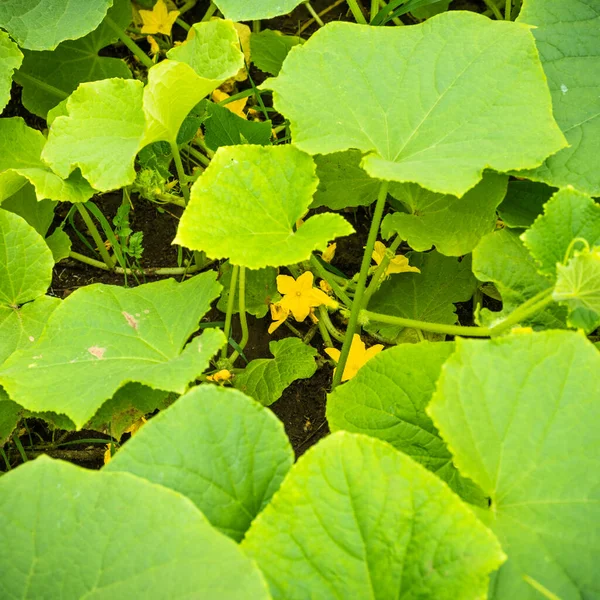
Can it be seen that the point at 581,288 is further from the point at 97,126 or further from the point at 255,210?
the point at 97,126

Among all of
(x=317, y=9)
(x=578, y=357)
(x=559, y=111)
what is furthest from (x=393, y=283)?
(x=317, y=9)

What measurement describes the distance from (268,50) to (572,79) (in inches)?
45.6

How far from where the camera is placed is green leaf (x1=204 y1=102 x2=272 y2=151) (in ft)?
6.99

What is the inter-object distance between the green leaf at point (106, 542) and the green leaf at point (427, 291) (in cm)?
123

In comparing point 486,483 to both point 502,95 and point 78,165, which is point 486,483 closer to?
point 502,95

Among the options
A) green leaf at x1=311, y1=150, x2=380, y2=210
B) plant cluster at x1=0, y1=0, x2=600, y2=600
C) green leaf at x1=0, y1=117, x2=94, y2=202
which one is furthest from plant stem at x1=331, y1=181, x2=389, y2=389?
green leaf at x1=0, y1=117, x2=94, y2=202

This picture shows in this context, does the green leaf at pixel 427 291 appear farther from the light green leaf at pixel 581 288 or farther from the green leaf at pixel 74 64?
the green leaf at pixel 74 64

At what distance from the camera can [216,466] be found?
132cm

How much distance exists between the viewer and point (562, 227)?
5.04 ft

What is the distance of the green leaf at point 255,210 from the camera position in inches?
63.3

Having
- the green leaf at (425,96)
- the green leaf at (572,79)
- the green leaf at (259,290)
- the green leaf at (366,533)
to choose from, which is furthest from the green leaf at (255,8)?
the green leaf at (366,533)

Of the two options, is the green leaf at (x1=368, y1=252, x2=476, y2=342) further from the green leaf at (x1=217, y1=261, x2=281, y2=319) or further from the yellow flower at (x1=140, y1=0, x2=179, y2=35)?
the yellow flower at (x1=140, y1=0, x2=179, y2=35)

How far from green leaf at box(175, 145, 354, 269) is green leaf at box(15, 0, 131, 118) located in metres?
1.22

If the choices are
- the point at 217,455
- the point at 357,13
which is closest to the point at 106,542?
the point at 217,455
